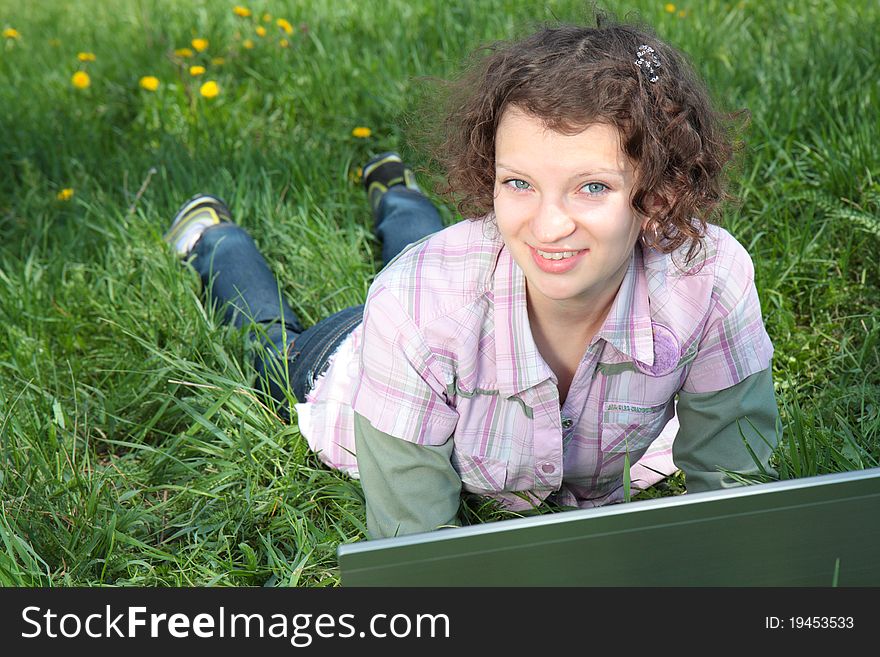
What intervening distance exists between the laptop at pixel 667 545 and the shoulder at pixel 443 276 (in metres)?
0.74

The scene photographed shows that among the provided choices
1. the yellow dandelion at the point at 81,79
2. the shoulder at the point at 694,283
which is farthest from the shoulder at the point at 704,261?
the yellow dandelion at the point at 81,79

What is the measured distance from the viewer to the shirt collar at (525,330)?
1584 millimetres

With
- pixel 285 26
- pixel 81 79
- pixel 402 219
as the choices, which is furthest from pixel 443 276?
pixel 81 79

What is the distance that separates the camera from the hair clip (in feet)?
4.74

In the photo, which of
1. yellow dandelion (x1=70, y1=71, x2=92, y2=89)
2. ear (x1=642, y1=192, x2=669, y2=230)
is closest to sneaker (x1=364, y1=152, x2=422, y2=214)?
yellow dandelion (x1=70, y1=71, x2=92, y2=89)

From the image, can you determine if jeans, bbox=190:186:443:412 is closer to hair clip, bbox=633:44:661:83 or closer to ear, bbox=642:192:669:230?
ear, bbox=642:192:669:230

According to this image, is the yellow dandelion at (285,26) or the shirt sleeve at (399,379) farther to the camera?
the yellow dandelion at (285,26)

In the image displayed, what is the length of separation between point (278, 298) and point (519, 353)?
1057 mm

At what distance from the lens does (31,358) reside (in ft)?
7.55

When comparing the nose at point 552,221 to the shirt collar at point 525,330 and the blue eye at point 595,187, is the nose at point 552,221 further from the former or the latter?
the shirt collar at point 525,330

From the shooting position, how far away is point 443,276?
1.60 meters

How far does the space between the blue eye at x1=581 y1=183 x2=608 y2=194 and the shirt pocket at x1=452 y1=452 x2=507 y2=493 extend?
55 centimetres
